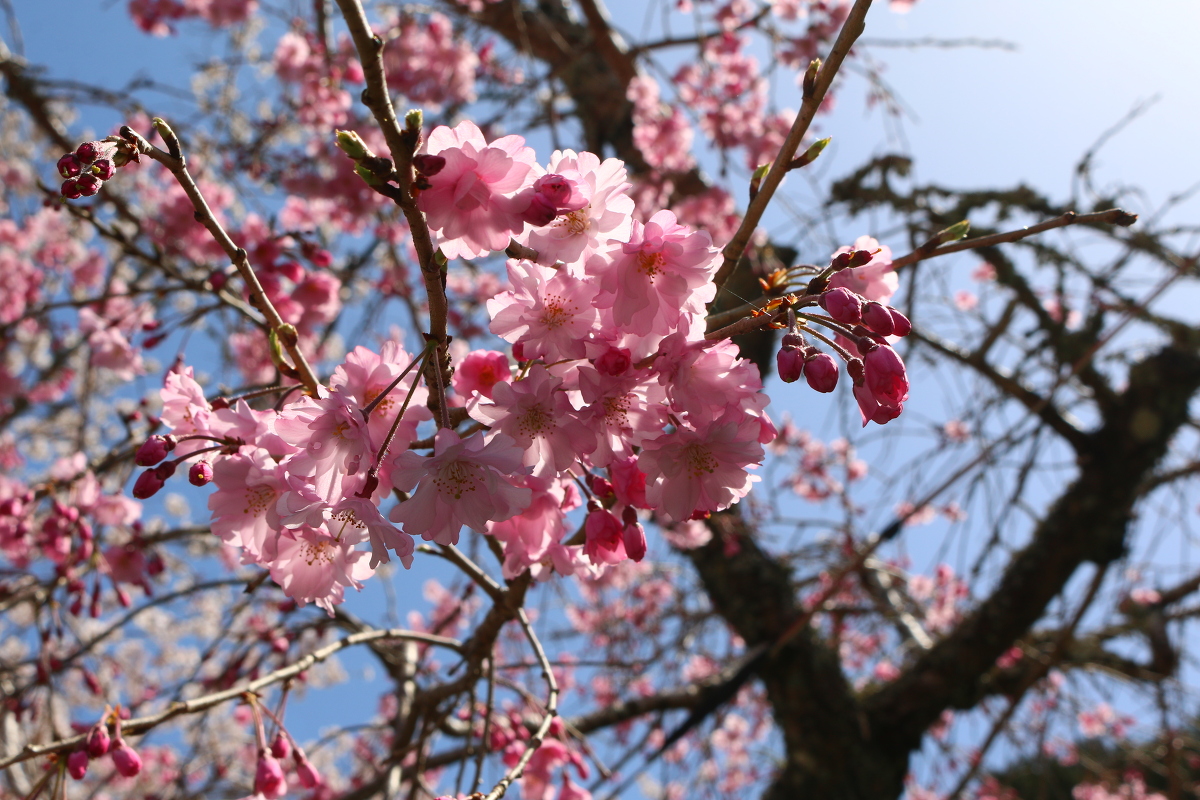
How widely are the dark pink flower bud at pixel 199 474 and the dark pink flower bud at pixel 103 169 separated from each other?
365 millimetres

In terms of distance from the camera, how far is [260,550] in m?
1.05

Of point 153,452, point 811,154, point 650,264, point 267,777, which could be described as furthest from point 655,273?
point 267,777

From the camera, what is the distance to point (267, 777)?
1281 mm

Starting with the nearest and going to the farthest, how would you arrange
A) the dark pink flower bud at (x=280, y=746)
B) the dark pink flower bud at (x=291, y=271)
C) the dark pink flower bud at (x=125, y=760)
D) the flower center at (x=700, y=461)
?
the flower center at (x=700, y=461) < the dark pink flower bud at (x=125, y=760) < the dark pink flower bud at (x=280, y=746) < the dark pink flower bud at (x=291, y=271)

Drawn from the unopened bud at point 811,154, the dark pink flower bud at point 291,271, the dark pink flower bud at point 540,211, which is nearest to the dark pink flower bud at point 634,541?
the dark pink flower bud at point 540,211

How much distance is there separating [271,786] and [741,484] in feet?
3.29

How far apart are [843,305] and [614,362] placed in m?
0.27

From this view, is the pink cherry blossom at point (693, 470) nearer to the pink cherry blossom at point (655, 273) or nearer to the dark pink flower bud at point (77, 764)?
the pink cherry blossom at point (655, 273)

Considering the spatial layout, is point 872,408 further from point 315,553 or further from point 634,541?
point 315,553

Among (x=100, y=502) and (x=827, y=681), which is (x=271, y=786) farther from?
(x=827, y=681)

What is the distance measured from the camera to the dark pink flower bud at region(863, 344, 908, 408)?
0.81 meters

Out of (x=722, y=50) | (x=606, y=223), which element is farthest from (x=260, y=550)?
(x=722, y=50)

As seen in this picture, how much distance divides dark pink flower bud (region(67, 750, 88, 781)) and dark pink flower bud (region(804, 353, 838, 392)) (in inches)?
49.3

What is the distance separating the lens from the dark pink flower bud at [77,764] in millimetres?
1148
